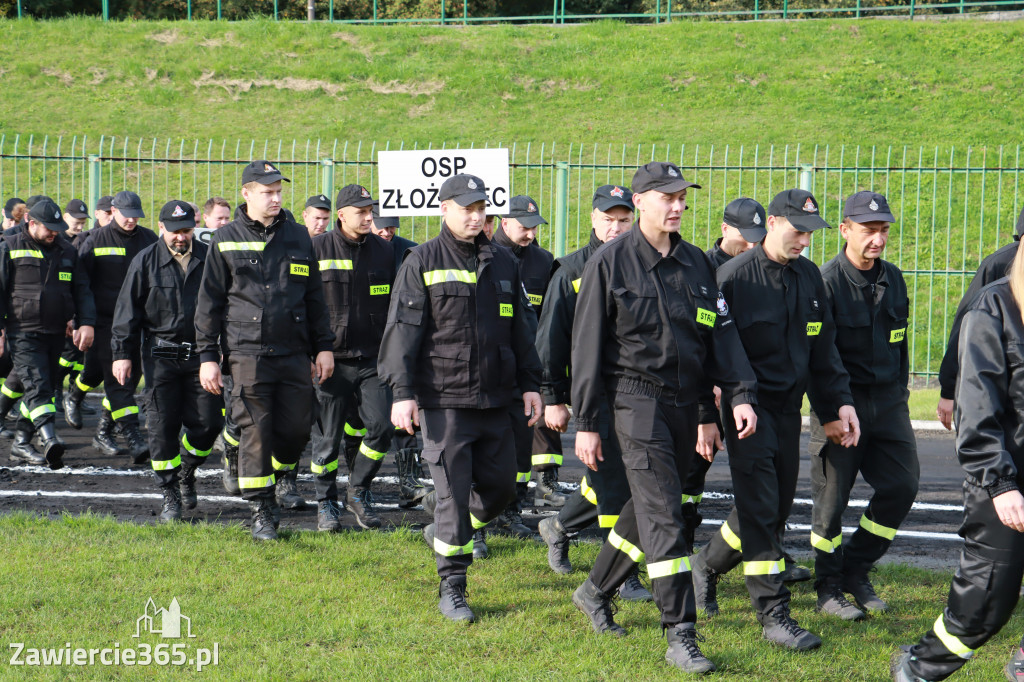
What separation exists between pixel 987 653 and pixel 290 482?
511 cm

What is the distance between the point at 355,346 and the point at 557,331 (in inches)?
80.1

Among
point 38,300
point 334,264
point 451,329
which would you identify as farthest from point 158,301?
point 451,329

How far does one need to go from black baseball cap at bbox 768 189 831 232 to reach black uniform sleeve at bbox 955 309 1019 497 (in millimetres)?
1400

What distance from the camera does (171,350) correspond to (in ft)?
25.5

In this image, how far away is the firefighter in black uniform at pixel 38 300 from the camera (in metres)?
9.57

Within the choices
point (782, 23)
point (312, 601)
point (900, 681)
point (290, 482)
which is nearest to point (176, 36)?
point (782, 23)

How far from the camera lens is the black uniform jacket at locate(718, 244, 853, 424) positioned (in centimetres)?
550

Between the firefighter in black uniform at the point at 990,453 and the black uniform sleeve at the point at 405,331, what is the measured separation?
2.75m

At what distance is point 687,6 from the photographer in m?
35.4

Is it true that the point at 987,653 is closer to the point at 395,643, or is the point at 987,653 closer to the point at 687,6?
→ the point at 395,643

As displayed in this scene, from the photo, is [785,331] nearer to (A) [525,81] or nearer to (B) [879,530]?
(B) [879,530]

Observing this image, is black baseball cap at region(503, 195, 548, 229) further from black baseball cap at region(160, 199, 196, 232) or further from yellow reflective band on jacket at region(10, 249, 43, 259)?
yellow reflective band on jacket at region(10, 249, 43, 259)

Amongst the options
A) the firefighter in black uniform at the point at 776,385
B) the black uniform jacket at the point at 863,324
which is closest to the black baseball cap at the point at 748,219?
the black uniform jacket at the point at 863,324

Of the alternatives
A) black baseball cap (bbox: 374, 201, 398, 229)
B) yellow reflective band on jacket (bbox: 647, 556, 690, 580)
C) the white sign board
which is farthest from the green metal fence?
Result: yellow reflective band on jacket (bbox: 647, 556, 690, 580)
